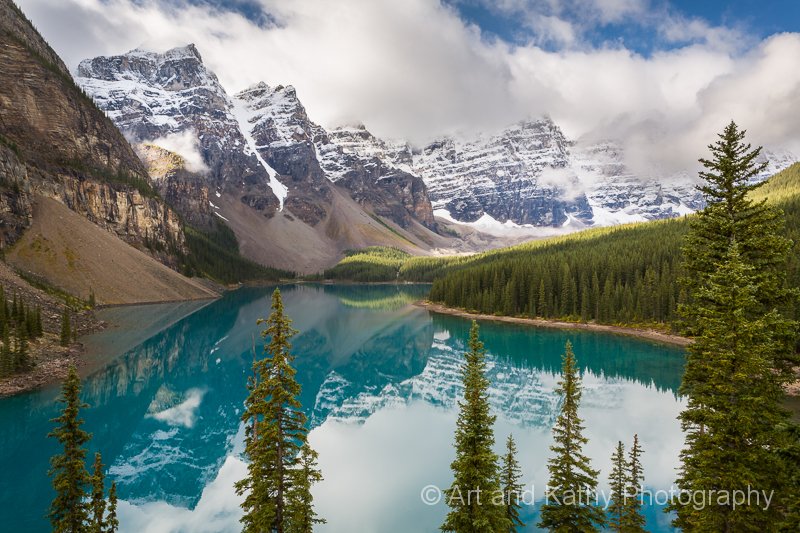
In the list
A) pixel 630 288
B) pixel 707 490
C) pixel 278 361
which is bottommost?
pixel 707 490

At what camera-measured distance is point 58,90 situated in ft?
439

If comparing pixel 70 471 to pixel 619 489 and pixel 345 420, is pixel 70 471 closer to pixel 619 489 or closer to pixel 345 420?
pixel 619 489

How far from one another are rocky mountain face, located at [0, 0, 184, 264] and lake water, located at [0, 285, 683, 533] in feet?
186

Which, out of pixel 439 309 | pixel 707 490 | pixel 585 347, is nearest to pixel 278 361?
pixel 707 490

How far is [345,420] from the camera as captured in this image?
1656 inches

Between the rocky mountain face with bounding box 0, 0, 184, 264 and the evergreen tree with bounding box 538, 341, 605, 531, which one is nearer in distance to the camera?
the evergreen tree with bounding box 538, 341, 605, 531

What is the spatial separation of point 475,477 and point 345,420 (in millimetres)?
29183

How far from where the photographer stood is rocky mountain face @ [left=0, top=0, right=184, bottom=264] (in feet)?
332

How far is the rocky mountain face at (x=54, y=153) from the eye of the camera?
101 m

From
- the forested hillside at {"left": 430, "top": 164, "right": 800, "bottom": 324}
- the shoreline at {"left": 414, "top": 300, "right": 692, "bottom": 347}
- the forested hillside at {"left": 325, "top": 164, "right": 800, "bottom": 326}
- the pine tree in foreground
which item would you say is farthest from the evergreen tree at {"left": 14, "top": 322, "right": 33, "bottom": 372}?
the forested hillside at {"left": 430, "top": 164, "right": 800, "bottom": 324}

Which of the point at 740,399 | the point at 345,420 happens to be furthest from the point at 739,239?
the point at 345,420

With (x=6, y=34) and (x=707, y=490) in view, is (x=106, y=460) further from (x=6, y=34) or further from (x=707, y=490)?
(x=6, y=34)

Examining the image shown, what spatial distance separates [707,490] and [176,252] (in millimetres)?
176384

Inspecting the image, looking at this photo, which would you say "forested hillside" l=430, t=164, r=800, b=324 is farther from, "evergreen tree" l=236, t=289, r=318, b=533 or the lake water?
"evergreen tree" l=236, t=289, r=318, b=533
